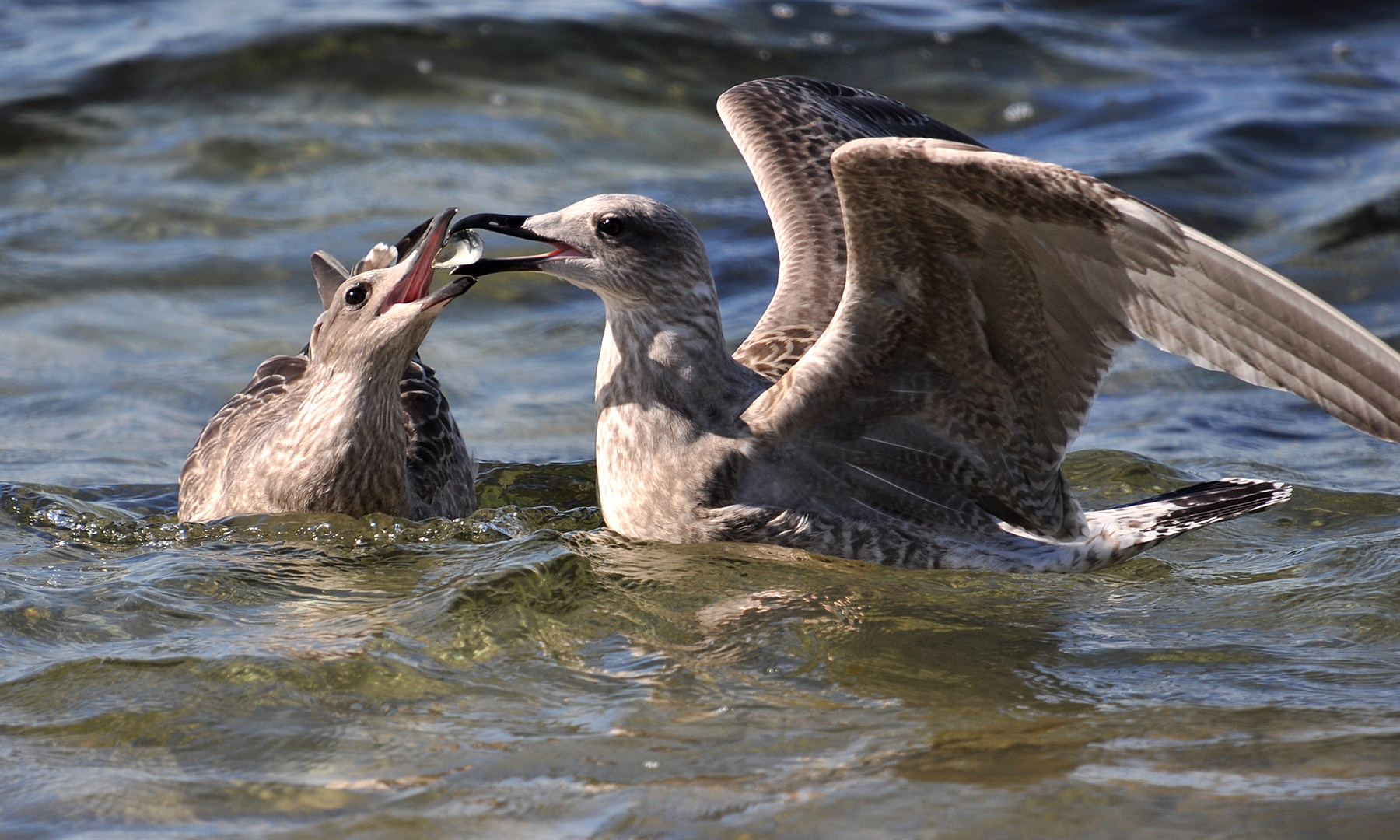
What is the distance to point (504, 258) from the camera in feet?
14.9

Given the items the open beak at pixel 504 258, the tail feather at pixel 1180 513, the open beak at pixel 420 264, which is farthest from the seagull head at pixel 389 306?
the tail feather at pixel 1180 513

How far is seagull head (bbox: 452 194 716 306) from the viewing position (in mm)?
4875

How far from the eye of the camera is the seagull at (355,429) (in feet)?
16.9

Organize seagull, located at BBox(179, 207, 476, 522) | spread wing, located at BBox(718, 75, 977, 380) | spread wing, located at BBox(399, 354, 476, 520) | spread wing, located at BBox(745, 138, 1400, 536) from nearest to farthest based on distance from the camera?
spread wing, located at BBox(745, 138, 1400, 536)
seagull, located at BBox(179, 207, 476, 522)
spread wing, located at BBox(399, 354, 476, 520)
spread wing, located at BBox(718, 75, 977, 380)

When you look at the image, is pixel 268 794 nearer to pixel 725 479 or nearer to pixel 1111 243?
pixel 725 479

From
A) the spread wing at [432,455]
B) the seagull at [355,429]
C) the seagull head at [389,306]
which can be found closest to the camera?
the seagull head at [389,306]

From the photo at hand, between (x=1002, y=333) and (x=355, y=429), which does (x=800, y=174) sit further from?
(x=355, y=429)

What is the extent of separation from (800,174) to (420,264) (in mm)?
1780

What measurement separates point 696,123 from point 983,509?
674 centimetres

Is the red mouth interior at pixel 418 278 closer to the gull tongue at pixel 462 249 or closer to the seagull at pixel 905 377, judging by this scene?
the gull tongue at pixel 462 249

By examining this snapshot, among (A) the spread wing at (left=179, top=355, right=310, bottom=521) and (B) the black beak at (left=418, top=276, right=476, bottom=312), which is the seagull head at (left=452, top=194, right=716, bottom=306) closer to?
(B) the black beak at (left=418, top=276, right=476, bottom=312)

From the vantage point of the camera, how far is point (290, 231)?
9445 mm

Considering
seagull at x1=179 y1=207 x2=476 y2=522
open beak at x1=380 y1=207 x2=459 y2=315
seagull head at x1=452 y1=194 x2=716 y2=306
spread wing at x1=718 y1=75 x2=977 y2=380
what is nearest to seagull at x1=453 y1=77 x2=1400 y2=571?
seagull head at x1=452 y1=194 x2=716 y2=306

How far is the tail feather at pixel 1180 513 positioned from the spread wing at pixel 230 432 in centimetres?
307
